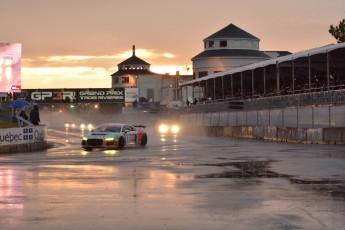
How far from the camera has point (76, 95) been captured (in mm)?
135625

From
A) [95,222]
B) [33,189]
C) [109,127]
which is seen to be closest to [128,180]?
[33,189]

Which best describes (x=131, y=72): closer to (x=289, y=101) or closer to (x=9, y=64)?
(x=9, y=64)

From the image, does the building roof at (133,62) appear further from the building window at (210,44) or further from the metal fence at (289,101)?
the metal fence at (289,101)

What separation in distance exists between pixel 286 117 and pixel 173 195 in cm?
3069

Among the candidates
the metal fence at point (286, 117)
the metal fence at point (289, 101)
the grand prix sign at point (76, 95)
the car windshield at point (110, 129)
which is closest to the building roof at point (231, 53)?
the grand prix sign at point (76, 95)

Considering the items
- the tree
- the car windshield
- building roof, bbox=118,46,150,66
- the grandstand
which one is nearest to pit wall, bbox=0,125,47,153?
the car windshield

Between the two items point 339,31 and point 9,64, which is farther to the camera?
point 339,31

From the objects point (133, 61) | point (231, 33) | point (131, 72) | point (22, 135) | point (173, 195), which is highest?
point (133, 61)

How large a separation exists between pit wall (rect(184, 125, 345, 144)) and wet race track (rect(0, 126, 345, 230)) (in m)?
13.1

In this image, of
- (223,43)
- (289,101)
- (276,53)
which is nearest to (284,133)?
(289,101)

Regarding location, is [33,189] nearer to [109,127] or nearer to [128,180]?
[128,180]

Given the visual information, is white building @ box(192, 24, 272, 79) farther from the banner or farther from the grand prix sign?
the banner

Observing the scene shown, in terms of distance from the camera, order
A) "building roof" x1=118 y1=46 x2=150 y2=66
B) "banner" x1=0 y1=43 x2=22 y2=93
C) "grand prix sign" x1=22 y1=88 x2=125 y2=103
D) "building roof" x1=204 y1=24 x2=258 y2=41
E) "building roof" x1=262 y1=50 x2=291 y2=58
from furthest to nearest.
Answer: "building roof" x1=118 y1=46 x2=150 y2=66
"grand prix sign" x1=22 y1=88 x2=125 y2=103
"building roof" x1=262 y1=50 x2=291 y2=58
"building roof" x1=204 y1=24 x2=258 y2=41
"banner" x1=0 y1=43 x2=22 y2=93

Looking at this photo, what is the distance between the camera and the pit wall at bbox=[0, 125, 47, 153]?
30744 mm
